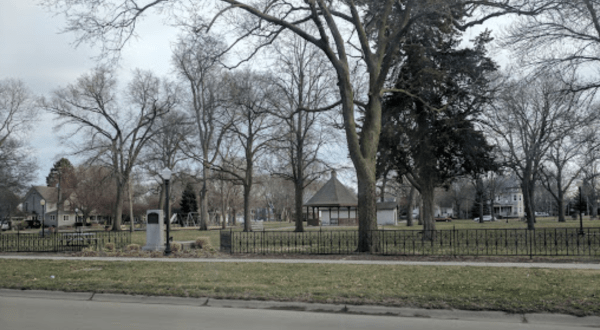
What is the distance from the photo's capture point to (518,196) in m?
120

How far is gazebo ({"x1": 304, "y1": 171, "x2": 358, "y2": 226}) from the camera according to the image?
49250 millimetres


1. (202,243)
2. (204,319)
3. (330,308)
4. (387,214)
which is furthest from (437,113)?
(387,214)

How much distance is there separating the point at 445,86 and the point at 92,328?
75.6 ft

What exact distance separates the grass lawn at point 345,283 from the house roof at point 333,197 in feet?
117

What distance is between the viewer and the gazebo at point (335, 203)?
1939 inches

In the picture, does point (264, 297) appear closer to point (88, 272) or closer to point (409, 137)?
point (88, 272)

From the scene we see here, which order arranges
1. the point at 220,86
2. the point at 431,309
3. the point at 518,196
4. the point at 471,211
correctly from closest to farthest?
the point at 431,309
the point at 220,86
the point at 471,211
the point at 518,196

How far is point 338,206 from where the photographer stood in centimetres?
4969

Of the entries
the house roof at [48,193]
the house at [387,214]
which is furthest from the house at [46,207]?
the house at [387,214]

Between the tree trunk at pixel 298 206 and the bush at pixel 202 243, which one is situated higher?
the tree trunk at pixel 298 206

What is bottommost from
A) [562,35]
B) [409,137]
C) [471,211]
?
[471,211]

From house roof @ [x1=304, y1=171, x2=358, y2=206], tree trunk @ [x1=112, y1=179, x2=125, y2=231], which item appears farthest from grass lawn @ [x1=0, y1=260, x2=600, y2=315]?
house roof @ [x1=304, y1=171, x2=358, y2=206]

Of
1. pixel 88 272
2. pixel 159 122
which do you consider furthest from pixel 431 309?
pixel 159 122

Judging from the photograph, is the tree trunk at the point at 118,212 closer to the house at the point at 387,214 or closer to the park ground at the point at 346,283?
the house at the point at 387,214
